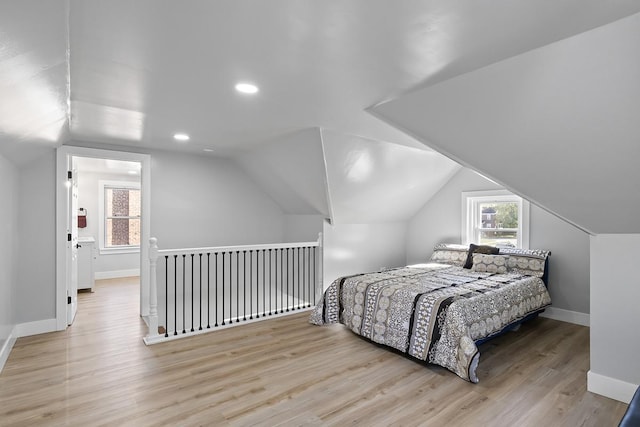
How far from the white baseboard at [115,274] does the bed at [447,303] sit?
516 cm

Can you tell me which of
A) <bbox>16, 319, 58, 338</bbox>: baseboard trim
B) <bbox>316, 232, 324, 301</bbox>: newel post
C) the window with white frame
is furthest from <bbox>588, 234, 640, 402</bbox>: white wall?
the window with white frame

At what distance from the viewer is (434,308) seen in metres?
2.97

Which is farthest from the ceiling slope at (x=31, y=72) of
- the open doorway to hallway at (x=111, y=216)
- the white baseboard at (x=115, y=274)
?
the white baseboard at (x=115, y=274)

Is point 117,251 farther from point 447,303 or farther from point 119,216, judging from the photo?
point 447,303

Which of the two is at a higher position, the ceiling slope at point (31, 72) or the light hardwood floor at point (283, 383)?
the ceiling slope at point (31, 72)

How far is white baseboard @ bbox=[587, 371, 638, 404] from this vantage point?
7.82 ft

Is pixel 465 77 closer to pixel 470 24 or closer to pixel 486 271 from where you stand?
pixel 470 24

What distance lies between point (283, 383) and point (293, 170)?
8.43ft

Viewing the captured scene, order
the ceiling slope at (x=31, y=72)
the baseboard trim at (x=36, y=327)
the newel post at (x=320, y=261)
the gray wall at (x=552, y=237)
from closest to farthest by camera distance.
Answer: the ceiling slope at (x=31, y=72) → the baseboard trim at (x=36, y=327) → the gray wall at (x=552, y=237) → the newel post at (x=320, y=261)

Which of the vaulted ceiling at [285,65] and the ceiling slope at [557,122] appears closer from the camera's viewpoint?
the vaulted ceiling at [285,65]

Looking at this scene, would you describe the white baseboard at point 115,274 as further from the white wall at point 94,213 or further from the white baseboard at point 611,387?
the white baseboard at point 611,387

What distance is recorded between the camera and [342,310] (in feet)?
12.6

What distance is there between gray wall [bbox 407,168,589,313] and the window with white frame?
20.2 feet

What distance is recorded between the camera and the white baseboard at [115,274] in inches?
274
